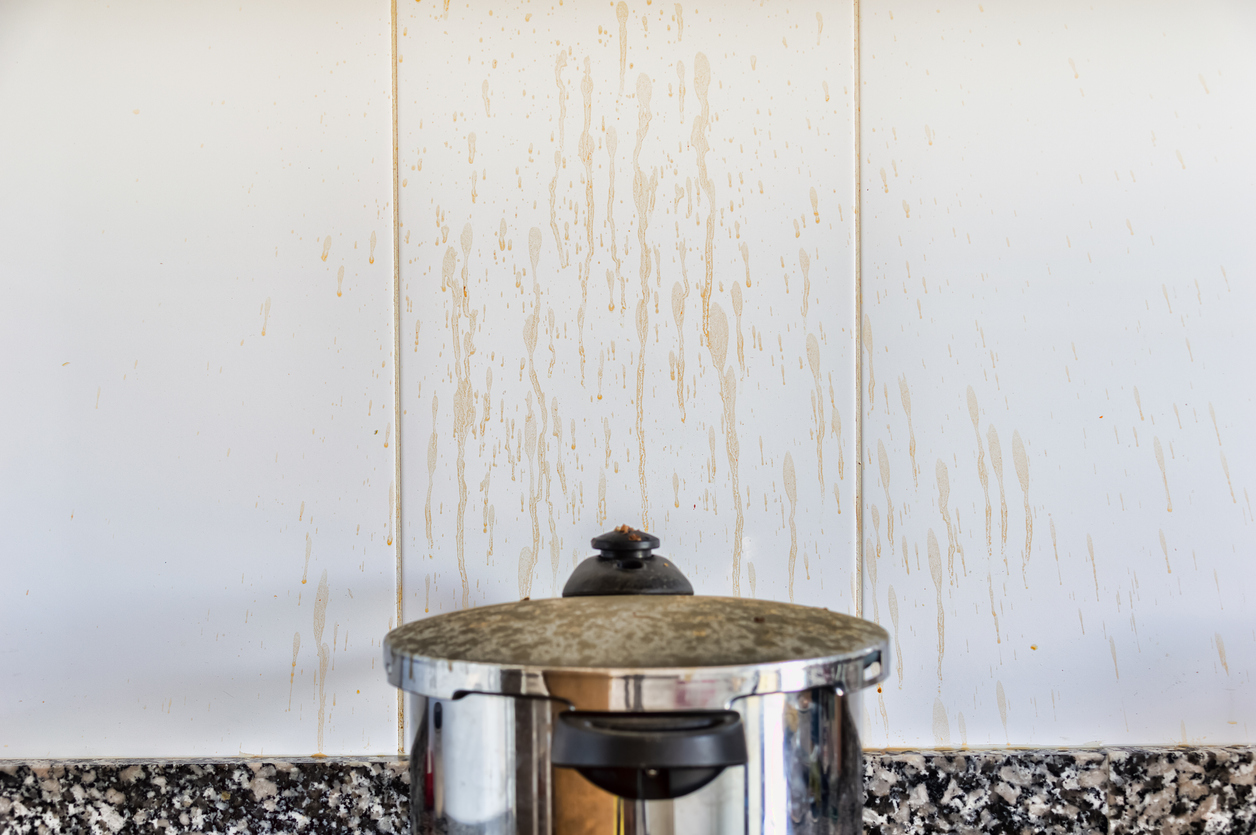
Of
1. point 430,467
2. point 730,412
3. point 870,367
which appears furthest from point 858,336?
point 430,467

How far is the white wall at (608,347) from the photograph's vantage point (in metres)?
0.66

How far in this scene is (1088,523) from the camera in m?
0.66

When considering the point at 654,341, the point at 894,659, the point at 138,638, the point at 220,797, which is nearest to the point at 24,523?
the point at 138,638

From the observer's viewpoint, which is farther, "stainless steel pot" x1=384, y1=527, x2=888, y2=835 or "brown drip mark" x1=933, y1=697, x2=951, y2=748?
"brown drip mark" x1=933, y1=697, x2=951, y2=748

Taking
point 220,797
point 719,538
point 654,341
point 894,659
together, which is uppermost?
point 654,341

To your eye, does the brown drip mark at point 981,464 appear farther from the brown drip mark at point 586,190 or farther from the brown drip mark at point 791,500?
the brown drip mark at point 586,190

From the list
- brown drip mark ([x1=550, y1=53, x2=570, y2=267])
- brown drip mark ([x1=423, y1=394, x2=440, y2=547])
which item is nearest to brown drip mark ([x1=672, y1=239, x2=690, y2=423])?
brown drip mark ([x1=550, y1=53, x2=570, y2=267])

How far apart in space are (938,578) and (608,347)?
1.16 feet

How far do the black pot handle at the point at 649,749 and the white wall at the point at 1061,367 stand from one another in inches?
13.3

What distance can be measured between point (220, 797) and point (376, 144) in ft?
1.89

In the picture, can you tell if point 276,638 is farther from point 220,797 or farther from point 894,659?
point 894,659

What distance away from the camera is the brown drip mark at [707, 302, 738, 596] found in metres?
0.66

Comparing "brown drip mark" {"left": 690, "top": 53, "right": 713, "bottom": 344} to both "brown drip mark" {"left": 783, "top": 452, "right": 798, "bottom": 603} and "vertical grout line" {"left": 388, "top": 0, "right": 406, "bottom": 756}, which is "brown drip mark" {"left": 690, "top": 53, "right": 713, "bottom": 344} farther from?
"vertical grout line" {"left": 388, "top": 0, "right": 406, "bottom": 756}

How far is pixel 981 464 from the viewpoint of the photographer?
67 centimetres
